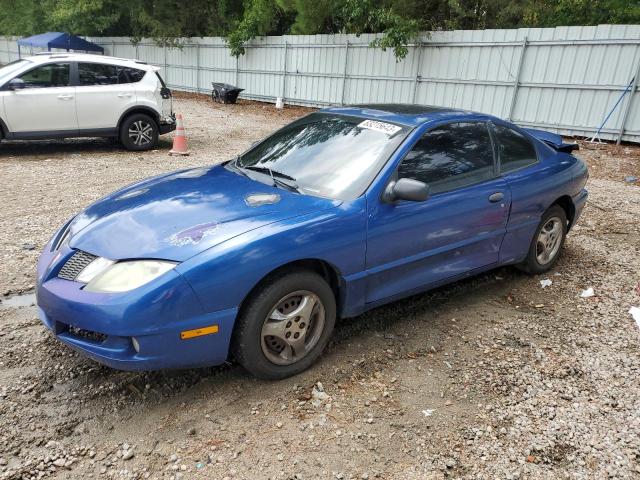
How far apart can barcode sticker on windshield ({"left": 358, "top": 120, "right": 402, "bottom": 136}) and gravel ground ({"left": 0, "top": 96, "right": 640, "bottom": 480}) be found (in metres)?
1.38

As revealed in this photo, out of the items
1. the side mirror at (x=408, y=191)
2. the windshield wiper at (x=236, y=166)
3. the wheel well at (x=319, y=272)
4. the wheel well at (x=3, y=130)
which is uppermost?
the side mirror at (x=408, y=191)

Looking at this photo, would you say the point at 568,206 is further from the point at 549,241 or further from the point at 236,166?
the point at 236,166

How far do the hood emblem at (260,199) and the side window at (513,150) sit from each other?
1.99 metres

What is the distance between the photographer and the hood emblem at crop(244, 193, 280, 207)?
3.15 metres

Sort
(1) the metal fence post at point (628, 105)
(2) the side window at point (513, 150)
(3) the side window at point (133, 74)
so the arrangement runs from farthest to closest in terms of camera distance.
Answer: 1. (1) the metal fence post at point (628, 105)
2. (3) the side window at point (133, 74)
3. (2) the side window at point (513, 150)

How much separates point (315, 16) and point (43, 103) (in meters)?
12.0

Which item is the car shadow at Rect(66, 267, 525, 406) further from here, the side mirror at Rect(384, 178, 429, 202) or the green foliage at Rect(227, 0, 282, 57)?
the green foliage at Rect(227, 0, 282, 57)

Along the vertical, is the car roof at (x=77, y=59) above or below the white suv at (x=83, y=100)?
above

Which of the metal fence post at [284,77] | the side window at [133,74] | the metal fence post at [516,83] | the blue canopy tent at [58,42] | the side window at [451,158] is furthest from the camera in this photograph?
the blue canopy tent at [58,42]

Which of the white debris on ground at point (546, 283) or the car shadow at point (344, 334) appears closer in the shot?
the car shadow at point (344, 334)

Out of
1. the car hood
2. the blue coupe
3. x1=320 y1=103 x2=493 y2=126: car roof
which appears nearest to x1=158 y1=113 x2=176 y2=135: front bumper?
the blue coupe

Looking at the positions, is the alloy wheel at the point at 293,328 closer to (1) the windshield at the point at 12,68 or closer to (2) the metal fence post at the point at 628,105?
(1) the windshield at the point at 12,68

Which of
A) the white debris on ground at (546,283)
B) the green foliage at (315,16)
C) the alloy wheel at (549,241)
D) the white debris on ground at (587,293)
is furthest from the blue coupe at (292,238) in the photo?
the green foliage at (315,16)

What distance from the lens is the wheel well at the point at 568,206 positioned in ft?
15.6
